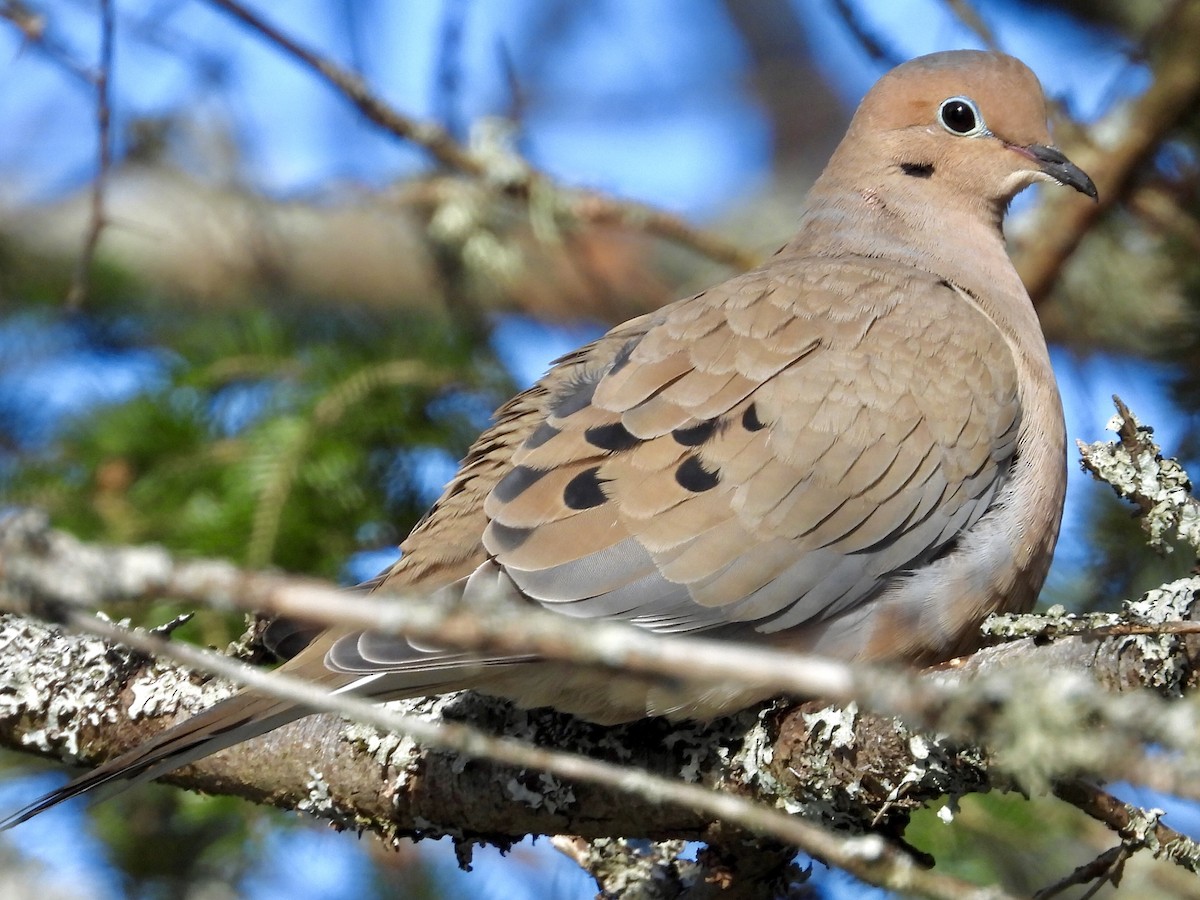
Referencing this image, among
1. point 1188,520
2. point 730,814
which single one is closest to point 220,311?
point 1188,520

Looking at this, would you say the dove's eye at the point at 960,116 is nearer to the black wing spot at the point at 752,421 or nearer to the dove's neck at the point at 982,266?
the dove's neck at the point at 982,266

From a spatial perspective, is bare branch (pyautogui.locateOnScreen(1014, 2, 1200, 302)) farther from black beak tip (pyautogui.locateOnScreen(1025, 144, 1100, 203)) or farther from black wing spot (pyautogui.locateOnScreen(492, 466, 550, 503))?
black wing spot (pyautogui.locateOnScreen(492, 466, 550, 503))

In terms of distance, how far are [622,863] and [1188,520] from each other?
4.07ft

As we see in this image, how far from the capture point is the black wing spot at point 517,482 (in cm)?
241

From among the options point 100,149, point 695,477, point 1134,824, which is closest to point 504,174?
point 100,149

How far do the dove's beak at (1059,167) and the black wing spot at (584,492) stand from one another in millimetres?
1398

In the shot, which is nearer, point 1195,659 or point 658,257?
point 1195,659

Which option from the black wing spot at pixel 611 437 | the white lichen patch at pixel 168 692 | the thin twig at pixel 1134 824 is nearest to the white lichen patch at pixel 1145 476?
the thin twig at pixel 1134 824

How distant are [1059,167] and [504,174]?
1628 mm

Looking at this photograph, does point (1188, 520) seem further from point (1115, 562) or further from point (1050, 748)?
point (1115, 562)

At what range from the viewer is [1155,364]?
373 cm

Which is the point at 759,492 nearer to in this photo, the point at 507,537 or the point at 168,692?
the point at 507,537

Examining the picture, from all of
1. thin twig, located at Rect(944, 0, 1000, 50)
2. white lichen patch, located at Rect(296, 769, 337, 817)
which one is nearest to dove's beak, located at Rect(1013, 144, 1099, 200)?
thin twig, located at Rect(944, 0, 1000, 50)

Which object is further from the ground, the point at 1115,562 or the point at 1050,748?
the point at 1115,562
